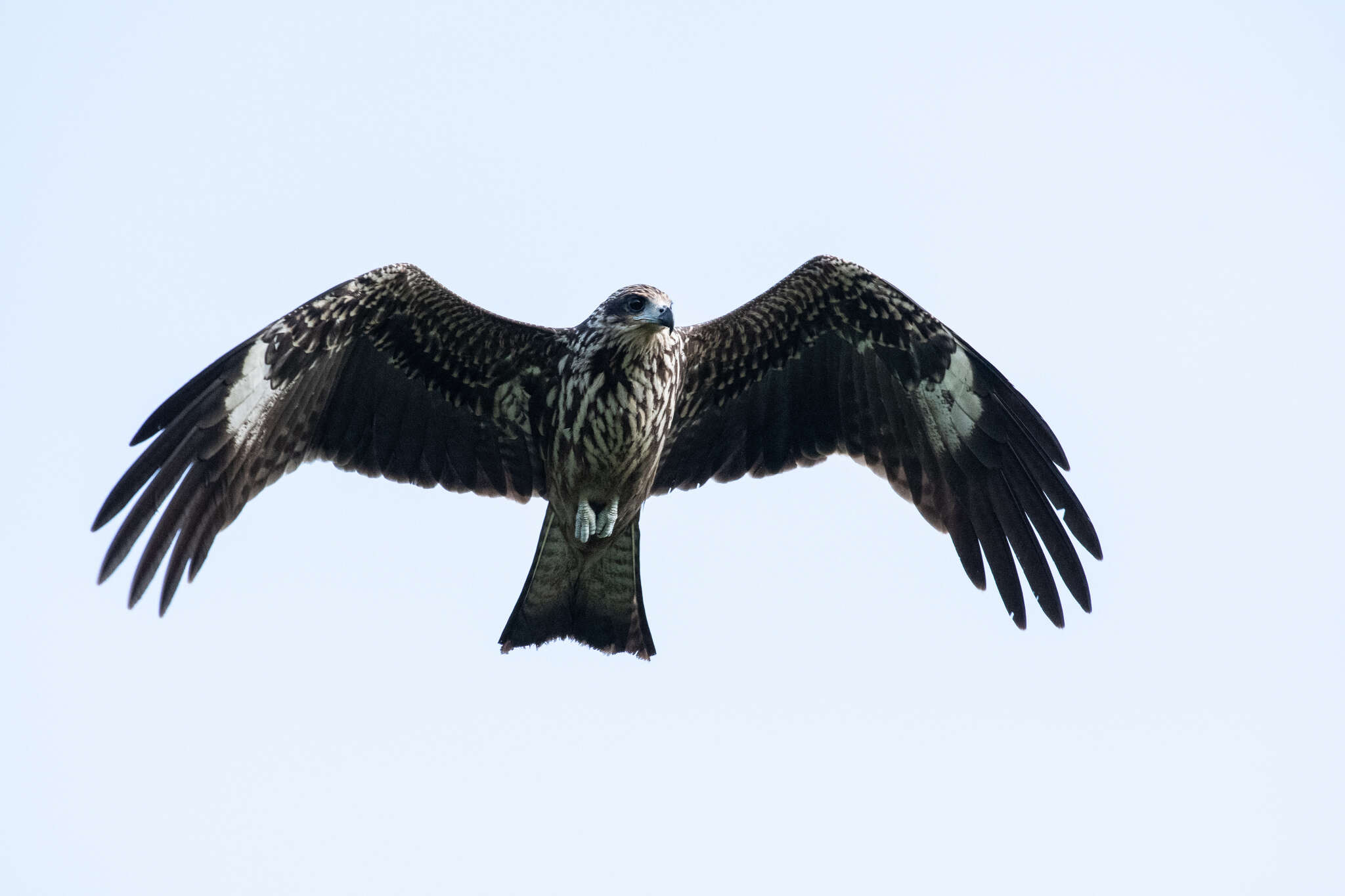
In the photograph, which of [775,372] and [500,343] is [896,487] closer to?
[775,372]

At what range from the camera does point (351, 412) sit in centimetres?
938

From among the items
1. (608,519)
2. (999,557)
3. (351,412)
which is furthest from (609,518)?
(999,557)

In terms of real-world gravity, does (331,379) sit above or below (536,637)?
above

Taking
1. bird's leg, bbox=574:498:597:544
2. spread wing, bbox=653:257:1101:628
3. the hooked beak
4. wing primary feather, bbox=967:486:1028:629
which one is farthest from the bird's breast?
wing primary feather, bbox=967:486:1028:629

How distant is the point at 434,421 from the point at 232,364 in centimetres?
145

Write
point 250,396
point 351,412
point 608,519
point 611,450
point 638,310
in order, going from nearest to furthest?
point 638,310, point 250,396, point 611,450, point 608,519, point 351,412

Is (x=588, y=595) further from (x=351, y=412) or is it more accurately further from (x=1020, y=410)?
(x=1020, y=410)

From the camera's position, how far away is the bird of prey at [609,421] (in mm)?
8758

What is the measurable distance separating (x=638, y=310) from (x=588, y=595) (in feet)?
6.19

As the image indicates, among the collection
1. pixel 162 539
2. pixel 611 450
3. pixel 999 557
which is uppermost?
pixel 611 450

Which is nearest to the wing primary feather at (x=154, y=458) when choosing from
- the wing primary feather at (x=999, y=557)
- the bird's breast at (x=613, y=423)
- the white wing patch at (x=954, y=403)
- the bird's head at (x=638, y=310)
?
the bird's breast at (x=613, y=423)

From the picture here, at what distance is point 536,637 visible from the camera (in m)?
9.14

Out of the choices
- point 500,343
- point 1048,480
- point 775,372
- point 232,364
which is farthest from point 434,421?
point 1048,480

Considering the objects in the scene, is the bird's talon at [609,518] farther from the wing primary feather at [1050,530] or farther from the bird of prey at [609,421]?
the wing primary feather at [1050,530]
